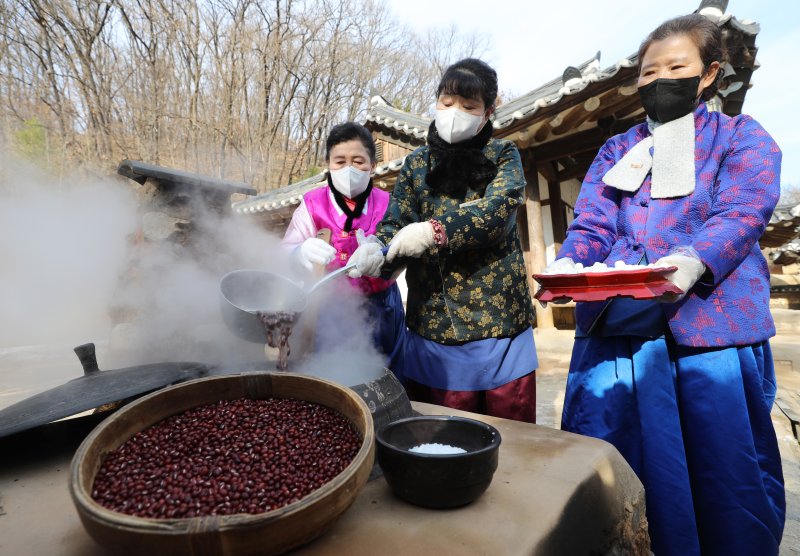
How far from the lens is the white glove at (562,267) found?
179cm

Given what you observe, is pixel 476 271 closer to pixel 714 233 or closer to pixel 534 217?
pixel 714 233

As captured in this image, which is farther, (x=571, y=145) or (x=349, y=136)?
(x=571, y=145)

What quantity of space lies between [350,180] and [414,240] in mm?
978

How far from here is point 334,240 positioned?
2.80 metres

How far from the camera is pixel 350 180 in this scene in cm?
280

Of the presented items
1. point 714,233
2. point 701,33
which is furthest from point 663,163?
point 701,33

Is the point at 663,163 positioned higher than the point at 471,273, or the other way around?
the point at 663,163

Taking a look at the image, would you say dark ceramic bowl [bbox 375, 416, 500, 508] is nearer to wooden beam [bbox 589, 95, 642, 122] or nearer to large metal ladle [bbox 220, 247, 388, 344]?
large metal ladle [bbox 220, 247, 388, 344]

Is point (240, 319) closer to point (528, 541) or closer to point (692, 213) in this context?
point (528, 541)

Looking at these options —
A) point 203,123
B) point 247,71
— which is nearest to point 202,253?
point 203,123

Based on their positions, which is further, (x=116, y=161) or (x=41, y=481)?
(x=116, y=161)

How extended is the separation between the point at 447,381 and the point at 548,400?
3725 mm

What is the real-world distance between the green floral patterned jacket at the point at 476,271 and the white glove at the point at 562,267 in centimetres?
34

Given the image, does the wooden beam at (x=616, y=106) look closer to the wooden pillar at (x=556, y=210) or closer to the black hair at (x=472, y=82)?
the wooden pillar at (x=556, y=210)
